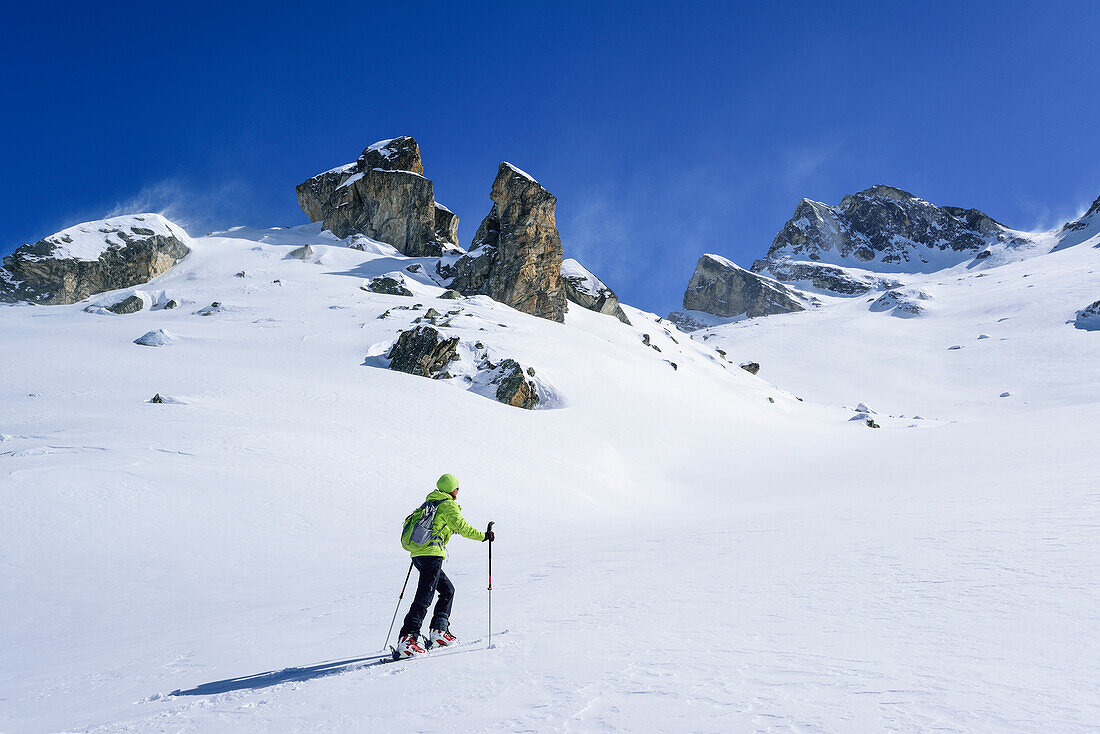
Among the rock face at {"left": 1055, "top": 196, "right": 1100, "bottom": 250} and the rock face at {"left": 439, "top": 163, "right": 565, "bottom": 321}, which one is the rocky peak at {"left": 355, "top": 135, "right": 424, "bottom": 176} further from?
the rock face at {"left": 1055, "top": 196, "right": 1100, "bottom": 250}

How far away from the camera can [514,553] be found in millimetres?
12469

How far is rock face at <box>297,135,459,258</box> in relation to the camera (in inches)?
3034

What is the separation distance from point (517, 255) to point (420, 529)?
55328mm

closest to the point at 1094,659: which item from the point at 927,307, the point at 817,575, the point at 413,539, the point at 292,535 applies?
the point at 817,575

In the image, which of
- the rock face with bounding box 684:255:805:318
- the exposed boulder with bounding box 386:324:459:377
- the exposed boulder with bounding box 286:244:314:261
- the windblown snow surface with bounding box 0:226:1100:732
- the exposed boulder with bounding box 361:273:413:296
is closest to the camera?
the windblown snow surface with bounding box 0:226:1100:732

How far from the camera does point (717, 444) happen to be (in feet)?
99.3

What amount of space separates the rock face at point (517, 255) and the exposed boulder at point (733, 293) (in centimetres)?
10675

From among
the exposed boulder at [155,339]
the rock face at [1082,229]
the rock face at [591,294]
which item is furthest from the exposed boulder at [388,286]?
the rock face at [1082,229]

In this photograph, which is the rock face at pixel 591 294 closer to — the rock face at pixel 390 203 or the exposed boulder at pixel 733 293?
the rock face at pixel 390 203

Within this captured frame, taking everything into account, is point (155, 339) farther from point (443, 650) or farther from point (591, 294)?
point (591, 294)

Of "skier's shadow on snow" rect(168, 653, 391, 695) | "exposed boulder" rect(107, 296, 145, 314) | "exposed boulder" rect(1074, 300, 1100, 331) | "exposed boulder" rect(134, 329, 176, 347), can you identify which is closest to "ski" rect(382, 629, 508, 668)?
"skier's shadow on snow" rect(168, 653, 391, 695)

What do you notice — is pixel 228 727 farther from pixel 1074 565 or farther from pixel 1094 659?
pixel 1074 565

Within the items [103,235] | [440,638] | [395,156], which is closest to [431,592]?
[440,638]

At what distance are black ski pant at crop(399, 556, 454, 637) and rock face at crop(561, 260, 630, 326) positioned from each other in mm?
57507
